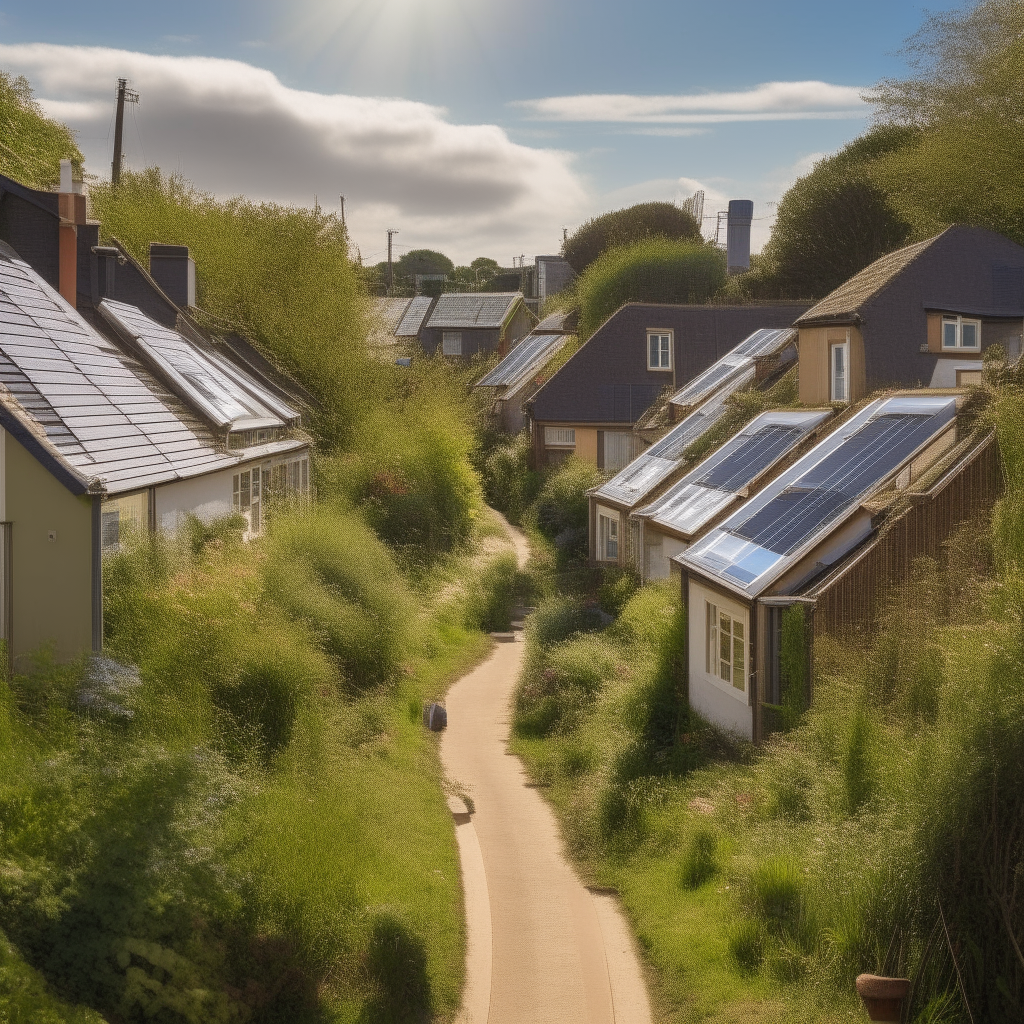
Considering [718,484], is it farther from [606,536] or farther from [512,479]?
[512,479]

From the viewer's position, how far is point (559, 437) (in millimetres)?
42375

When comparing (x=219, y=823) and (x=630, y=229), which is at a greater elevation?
(x=630, y=229)

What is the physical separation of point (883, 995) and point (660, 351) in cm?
3181

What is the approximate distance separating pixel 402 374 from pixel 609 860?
29.4 metres

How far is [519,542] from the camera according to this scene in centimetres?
3712

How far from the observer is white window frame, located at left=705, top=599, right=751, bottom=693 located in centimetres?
1561

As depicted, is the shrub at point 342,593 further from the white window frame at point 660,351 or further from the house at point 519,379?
the house at point 519,379

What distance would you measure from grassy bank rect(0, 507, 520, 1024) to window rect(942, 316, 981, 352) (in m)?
13.4

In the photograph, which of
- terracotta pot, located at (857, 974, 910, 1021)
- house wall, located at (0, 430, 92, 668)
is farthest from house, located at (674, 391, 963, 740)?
house wall, located at (0, 430, 92, 668)

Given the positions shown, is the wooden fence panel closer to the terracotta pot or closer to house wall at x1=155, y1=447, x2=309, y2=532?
the terracotta pot

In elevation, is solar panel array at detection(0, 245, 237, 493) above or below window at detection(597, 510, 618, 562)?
above

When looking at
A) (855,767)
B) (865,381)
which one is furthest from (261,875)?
(865,381)

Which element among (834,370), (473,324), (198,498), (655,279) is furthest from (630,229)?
(198,498)

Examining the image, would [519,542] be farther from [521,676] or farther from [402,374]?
[521,676]
